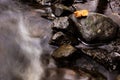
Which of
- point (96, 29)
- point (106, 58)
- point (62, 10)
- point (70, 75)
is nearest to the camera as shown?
point (70, 75)

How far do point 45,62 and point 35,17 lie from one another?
159cm

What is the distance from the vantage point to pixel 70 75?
16.5 ft

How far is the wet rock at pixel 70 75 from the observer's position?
4.96 m

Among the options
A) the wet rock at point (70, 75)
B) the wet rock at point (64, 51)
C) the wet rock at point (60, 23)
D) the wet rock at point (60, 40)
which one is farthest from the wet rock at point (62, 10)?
the wet rock at point (70, 75)

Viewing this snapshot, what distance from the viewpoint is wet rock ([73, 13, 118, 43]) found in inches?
221

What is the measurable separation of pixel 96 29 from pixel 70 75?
49.7 inches

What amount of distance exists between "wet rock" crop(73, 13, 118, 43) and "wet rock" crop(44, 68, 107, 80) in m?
0.87

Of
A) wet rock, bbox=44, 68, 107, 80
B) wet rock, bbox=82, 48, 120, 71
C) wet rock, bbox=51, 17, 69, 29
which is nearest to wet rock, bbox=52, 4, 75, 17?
wet rock, bbox=51, 17, 69, 29

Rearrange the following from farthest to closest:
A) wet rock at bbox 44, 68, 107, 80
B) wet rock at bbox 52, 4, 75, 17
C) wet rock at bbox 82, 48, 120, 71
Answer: wet rock at bbox 52, 4, 75, 17
wet rock at bbox 82, 48, 120, 71
wet rock at bbox 44, 68, 107, 80

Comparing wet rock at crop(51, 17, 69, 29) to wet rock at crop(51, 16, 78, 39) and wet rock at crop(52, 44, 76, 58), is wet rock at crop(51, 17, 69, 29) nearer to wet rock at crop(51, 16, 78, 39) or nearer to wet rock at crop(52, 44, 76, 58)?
wet rock at crop(51, 16, 78, 39)

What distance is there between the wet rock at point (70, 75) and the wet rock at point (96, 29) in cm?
87

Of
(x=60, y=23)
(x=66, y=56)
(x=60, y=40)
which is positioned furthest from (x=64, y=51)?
(x=60, y=23)

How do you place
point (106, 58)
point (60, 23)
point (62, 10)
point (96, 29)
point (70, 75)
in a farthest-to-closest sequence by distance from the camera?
point (62, 10), point (60, 23), point (96, 29), point (106, 58), point (70, 75)

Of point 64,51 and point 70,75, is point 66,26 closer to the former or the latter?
point 64,51
